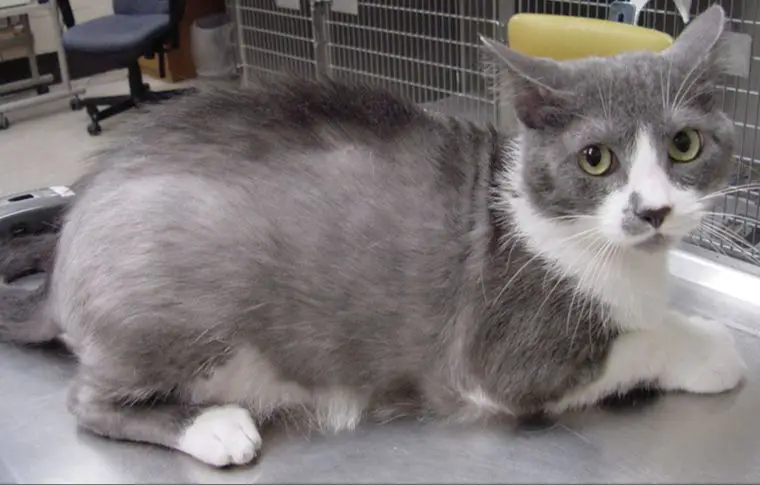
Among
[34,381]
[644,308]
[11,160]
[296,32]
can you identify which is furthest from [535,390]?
[11,160]

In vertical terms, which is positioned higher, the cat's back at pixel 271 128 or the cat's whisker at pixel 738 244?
the cat's back at pixel 271 128

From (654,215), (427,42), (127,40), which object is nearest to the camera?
(654,215)

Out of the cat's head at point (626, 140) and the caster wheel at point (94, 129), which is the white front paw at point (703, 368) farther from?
the caster wheel at point (94, 129)

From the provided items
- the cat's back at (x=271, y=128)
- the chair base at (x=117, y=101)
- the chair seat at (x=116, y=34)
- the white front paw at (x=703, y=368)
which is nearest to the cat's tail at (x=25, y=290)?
the cat's back at (x=271, y=128)

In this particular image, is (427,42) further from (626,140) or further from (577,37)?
(626,140)

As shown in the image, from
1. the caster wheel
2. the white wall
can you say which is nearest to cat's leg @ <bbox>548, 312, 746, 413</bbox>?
the caster wheel

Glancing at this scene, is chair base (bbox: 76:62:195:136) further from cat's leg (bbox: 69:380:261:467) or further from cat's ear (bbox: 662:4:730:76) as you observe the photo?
cat's ear (bbox: 662:4:730:76)

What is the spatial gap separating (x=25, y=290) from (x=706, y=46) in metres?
1.03

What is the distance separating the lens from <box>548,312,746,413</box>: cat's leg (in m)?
1.03

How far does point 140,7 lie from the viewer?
151 inches

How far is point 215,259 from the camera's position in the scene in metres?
1.02

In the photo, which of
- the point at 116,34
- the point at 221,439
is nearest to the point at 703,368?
the point at 221,439

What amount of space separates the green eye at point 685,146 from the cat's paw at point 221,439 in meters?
0.58

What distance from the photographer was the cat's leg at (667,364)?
1.03 m
